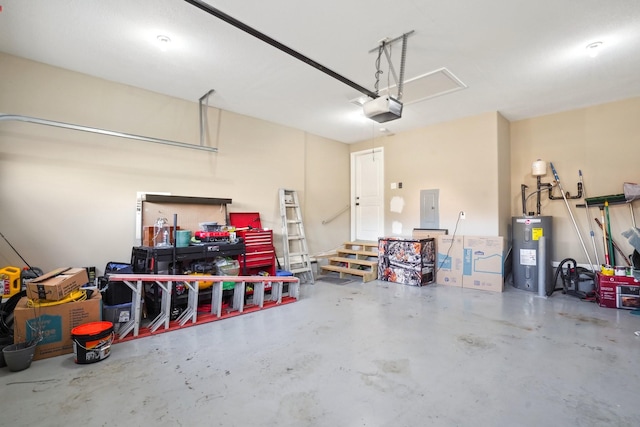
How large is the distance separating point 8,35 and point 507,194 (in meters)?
7.36

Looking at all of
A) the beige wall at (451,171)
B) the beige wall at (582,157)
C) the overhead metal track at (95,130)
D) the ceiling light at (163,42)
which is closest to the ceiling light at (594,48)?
the beige wall at (451,171)

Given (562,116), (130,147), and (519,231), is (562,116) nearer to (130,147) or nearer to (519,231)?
(519,231)

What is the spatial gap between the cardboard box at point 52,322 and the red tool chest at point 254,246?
1.96 m

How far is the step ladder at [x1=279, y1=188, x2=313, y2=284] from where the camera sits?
5.63 metres

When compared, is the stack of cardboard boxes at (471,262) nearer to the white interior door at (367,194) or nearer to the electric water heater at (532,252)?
the electric water heater at (532,252)

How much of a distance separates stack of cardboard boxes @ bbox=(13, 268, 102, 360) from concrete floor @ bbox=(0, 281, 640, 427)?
0.16 m

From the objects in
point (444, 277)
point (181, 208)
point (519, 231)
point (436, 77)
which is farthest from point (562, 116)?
point (181, 208)

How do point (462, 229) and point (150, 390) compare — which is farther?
point (462, 229)

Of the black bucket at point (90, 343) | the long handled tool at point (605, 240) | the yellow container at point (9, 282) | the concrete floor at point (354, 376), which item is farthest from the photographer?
the long handled tool at point (605, 240)

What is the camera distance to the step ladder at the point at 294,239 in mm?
5630

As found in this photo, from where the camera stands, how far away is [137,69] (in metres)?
3.65

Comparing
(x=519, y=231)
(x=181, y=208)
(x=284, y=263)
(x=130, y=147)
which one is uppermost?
(x=130, y=147)

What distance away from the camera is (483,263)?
5.05 metres

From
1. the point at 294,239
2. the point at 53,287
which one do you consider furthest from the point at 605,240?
the point at 53,287
